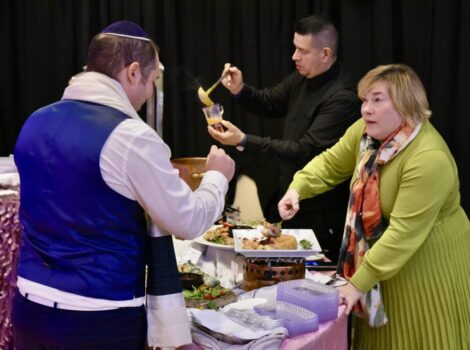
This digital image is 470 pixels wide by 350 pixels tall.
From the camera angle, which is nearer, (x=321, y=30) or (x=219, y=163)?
(x=219, y=163)

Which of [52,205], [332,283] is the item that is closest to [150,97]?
[52,205]

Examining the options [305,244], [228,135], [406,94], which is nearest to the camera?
[406,94]

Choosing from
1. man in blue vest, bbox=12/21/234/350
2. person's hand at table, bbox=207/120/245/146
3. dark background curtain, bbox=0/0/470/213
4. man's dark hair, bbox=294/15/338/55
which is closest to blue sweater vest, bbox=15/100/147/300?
man in blue vest, bbox=12/21/234/350

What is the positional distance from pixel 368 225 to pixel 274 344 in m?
0.75

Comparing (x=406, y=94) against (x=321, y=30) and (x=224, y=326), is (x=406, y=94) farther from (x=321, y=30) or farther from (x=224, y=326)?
(x=321, y=30)

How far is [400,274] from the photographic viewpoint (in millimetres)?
2309

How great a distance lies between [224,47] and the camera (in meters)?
4.02

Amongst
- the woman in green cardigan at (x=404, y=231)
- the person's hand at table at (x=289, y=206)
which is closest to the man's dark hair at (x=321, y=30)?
the woman in green cardigan at (x=404, y=231)

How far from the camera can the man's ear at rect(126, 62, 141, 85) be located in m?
1.54

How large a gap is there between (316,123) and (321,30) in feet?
1.57

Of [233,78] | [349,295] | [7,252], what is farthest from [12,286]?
[233,78]

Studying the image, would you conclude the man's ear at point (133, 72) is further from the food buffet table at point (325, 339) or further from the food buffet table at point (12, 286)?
the food buffet table at point (325, 339)

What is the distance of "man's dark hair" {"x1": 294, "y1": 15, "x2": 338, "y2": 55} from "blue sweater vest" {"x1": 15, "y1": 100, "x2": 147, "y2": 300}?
2.05m

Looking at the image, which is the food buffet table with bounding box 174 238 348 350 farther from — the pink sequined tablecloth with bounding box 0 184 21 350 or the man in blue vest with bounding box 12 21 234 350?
the pink sequined tablecloth with bounding box 0 184 21 350
